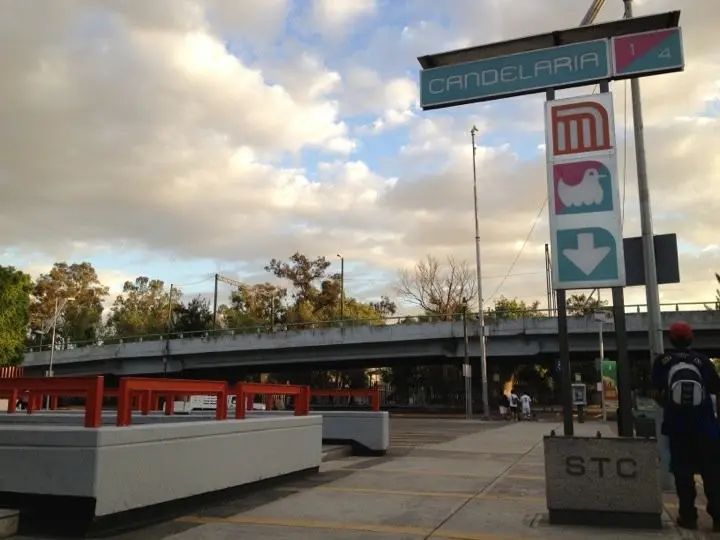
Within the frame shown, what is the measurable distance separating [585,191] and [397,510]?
3.99m

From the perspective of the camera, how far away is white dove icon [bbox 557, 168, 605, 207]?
706cm

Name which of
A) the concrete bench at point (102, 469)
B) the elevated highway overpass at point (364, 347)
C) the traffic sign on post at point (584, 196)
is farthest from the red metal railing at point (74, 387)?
the elevated highway overpass at point (364, 347)

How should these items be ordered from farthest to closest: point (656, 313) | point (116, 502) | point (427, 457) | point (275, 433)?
point (427, 457) < point (656, 313) < point (275, 433) < point (116, 502)

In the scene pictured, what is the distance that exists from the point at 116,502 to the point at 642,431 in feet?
35.0

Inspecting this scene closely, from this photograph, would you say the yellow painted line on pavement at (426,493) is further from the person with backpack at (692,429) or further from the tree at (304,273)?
the tree at (304,273)

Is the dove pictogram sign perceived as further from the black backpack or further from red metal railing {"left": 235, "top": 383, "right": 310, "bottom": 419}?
red metal railing {"left": 235, "top": 383, "right": 310, "bottom": 419}

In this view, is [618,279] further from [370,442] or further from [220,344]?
[220,344]

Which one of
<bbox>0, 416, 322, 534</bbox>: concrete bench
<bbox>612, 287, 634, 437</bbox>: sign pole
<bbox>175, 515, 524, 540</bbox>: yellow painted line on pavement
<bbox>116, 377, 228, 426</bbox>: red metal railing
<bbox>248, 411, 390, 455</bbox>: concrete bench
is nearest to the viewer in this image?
<bbox>0, 416, 322, 534</bbox>: concrete bench

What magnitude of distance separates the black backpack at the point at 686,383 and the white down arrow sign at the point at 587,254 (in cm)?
125

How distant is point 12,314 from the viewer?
51469mm

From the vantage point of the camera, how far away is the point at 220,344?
4941 centimetres

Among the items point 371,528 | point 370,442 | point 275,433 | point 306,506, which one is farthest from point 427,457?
point 371,528

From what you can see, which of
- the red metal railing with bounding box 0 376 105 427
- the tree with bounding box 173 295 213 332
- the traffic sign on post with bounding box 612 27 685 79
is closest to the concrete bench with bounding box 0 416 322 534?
the red metal railing with bounding box 0 376 105 427

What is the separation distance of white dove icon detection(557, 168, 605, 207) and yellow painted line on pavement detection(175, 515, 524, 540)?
3475 millimetres
